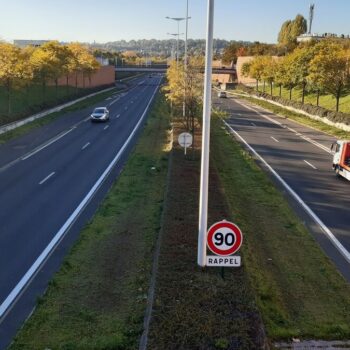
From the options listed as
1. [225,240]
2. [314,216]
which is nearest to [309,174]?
[314,216]

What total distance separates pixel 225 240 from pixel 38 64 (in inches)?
1787

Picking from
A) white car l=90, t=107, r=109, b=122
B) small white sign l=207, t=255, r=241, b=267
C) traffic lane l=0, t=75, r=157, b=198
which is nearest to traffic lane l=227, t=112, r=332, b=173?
white car l=90, t=107, r=109, b=122

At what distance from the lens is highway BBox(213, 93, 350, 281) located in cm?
1560

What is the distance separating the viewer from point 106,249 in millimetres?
13273

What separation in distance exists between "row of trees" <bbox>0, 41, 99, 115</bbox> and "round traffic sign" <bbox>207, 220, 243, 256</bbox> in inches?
1302

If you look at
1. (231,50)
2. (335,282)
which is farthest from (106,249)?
(231,50)

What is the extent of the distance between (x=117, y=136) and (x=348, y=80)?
24.1m

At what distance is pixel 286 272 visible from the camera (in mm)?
12242

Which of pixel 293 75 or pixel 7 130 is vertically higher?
pixel 293 75

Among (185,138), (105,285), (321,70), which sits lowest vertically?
(105,285)

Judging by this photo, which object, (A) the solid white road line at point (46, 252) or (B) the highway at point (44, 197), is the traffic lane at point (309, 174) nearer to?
(B) the highway at point (44, 197)

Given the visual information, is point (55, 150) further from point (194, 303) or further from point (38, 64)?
point (38, 64)

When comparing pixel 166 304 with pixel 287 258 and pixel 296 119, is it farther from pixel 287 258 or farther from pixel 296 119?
pixel 296 119

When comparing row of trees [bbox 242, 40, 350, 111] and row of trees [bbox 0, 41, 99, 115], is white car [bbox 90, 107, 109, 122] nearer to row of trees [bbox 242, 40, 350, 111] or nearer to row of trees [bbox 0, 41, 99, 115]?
row of trees [bbox 0, 41, 99, 115]
